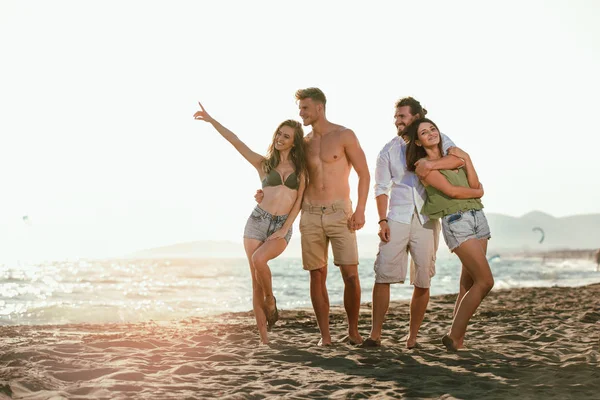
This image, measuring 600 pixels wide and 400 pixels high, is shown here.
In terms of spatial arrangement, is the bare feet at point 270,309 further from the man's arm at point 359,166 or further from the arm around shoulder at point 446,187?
the arm around shoulder at point 446,187

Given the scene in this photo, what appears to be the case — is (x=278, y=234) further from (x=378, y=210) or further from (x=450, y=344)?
(x=450, y=344)

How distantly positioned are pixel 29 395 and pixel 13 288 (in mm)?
20315

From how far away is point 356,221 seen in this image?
18.5 ft

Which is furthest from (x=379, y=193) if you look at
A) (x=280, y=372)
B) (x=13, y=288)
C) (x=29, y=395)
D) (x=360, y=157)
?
(x=13, y=288)

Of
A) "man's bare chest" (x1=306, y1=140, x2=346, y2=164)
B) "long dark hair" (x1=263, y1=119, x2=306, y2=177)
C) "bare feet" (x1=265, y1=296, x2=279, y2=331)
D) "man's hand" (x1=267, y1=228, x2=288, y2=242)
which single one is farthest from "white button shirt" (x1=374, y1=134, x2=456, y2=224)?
"bare feet" (x1=265, y1=296, x2=279, y2=331)

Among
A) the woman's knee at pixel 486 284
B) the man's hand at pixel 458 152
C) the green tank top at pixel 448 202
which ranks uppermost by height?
the man's hand at pixel 458 152

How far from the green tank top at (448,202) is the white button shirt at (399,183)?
→ 0.12 m

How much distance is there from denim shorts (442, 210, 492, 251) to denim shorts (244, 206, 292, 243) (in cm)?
136

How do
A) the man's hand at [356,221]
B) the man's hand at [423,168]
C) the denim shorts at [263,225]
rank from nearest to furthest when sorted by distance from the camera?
the man's hand at [423,168]
the man's hand at [356,221]
the denim shorts at [263,225]

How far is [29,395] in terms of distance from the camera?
4020 millimetres

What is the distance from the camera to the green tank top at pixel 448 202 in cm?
523

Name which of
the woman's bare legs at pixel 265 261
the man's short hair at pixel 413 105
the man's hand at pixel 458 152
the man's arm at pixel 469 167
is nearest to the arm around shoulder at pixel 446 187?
the man's arm at pixel 469 167

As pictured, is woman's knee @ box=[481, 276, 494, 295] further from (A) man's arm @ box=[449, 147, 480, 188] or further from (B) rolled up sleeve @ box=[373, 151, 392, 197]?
(B) rolled up sleeve @ box=[373, 151, 392, 197]

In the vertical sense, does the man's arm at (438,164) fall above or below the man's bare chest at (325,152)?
below
